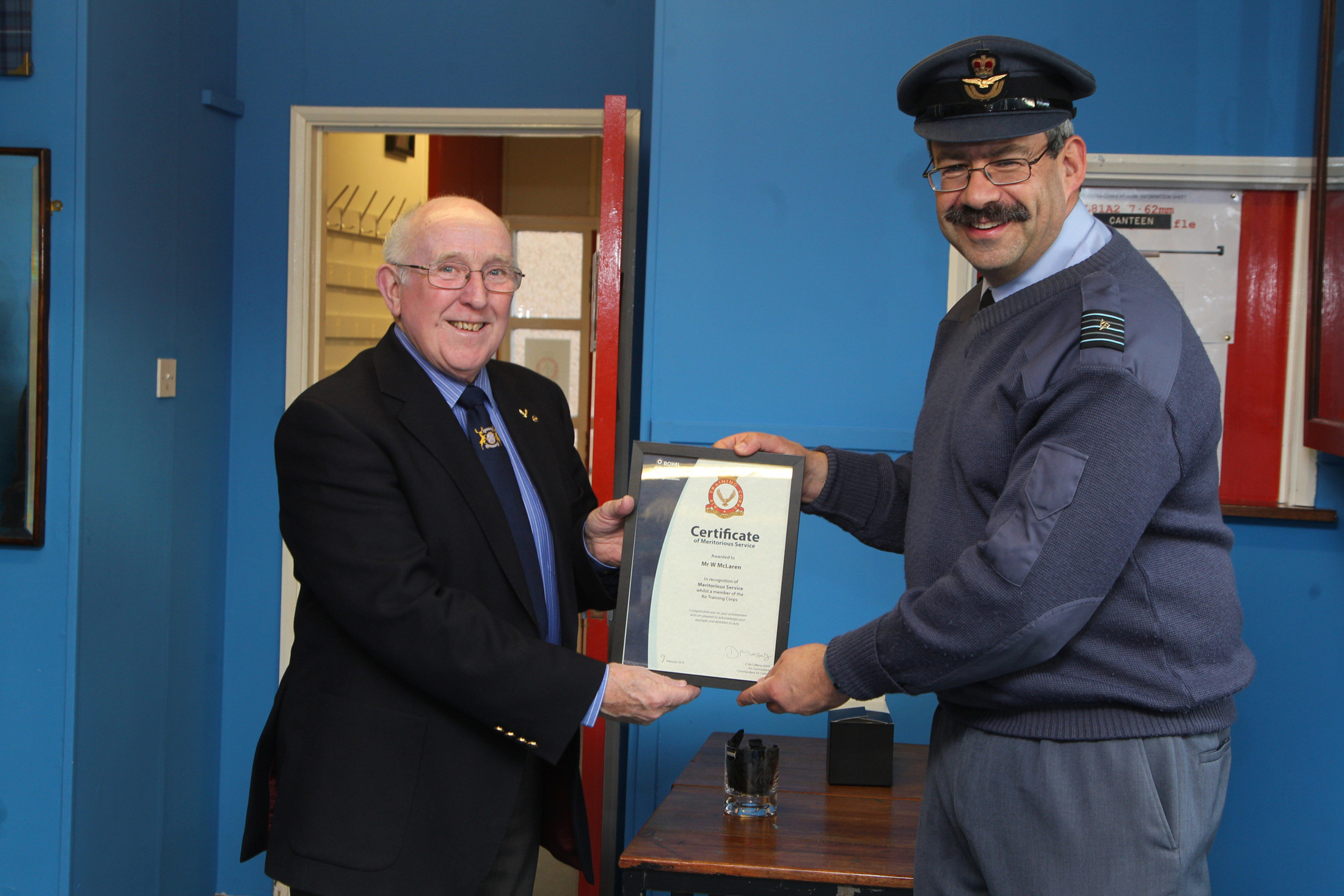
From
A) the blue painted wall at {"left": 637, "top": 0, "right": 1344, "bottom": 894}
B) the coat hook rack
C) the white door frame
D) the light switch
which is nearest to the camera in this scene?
the blue painted wall at {"left": 637, "top": 0, "right": 1344, "bottom": 894}

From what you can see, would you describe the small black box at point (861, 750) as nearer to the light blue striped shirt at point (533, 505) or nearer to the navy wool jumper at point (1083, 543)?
the light blue striped shirt at point (533, 505)

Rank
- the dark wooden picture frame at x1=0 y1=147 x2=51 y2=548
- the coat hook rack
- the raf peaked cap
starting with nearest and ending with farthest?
the raf peaked cap, the dark wooden picture frame at x1=0 y1=147 x2=51 y2=548, the coat hook rack

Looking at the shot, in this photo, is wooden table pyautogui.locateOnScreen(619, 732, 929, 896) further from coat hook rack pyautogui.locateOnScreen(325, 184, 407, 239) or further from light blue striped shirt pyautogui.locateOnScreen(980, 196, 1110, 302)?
coat hook rack pyautogui.locateOnScreen(325, 184, 407, 239)

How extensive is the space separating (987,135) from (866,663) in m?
0.75

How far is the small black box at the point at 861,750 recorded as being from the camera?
2.17 meters

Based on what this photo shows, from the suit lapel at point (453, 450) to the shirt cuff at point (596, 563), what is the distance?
255 millimetres

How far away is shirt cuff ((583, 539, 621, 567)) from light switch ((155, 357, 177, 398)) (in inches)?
69.3

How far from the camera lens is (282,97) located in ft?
11.7

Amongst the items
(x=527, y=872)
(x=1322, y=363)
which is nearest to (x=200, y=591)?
(x=527, y=872)

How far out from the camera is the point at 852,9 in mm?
2693

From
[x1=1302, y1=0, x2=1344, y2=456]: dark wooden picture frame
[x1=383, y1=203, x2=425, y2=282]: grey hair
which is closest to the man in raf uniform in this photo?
[x1=383, y1=203, x2=425, y2=282]: grey hair

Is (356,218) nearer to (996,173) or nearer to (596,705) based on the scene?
(596,705)

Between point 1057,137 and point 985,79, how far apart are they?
130 millimetres

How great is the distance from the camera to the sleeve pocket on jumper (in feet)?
4.29
